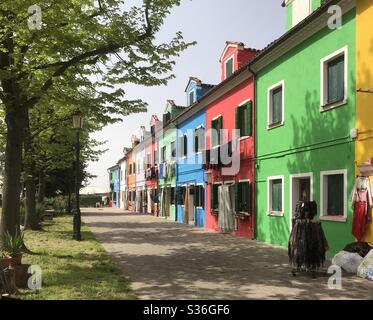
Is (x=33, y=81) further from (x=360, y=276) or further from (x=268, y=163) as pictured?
(x=360, y=276)

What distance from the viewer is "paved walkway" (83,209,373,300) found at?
25.3 ft

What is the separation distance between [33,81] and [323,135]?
782cm

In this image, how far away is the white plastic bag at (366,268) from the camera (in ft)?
29.0

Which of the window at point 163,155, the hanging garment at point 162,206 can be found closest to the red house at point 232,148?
the hanging garment at point 162,206

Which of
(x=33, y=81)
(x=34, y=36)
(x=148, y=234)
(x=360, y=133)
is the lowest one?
(x=148, y=234)

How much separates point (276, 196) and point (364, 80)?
5.78 m

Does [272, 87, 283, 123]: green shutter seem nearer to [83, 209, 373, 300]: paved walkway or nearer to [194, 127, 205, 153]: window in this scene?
[83, 209, 373, 300]: paved walkway

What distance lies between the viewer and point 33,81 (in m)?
11.7

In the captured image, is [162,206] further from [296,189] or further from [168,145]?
[296,189]

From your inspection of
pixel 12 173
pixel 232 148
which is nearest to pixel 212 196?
pixel 232 148

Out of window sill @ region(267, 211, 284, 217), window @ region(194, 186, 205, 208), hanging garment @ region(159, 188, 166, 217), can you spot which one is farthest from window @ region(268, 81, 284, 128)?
hanging garment @ region(159, 188, 166, 217)

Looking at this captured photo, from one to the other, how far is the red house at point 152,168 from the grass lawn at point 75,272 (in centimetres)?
2076

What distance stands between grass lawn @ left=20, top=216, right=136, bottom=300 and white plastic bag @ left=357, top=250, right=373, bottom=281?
4.71 meters
